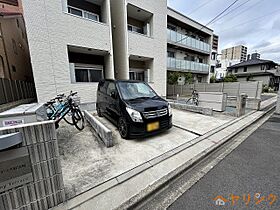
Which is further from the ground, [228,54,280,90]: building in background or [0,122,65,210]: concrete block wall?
[228,54,280,90]: building in background

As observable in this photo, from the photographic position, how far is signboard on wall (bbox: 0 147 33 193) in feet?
4.08

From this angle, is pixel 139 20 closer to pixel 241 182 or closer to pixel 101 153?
pixel 101 153

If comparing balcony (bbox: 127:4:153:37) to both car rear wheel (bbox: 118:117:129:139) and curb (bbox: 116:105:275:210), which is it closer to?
car rear wheel (bbox: 118:117:129:139)

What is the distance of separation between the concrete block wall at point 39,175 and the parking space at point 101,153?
0.31 meters

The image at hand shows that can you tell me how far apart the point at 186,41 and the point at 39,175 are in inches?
612

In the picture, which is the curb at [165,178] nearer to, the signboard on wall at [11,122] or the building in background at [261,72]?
the signboard on wall at [11,122]

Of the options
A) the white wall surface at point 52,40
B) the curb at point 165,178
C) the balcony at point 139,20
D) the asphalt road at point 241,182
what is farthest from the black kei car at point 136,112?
the balcony at point 139,20

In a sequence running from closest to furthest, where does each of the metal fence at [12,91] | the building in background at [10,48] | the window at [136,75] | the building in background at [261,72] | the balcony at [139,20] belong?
1. the metal fence at [12,91]
2. the building in background at [10,48]
3. the balcony at [139,20]
4. the window at [136,75]
5. the building in background at [261,72]

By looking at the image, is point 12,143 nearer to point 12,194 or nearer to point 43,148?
point 43,148

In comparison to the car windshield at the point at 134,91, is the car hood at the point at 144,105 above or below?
below

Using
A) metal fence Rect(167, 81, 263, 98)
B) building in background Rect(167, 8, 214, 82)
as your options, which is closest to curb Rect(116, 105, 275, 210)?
metal fence Rect(167, 81, 263, 98)

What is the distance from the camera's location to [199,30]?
15266mm

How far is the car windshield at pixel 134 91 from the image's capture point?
382cm

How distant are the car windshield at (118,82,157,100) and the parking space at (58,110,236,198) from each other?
125 cm
